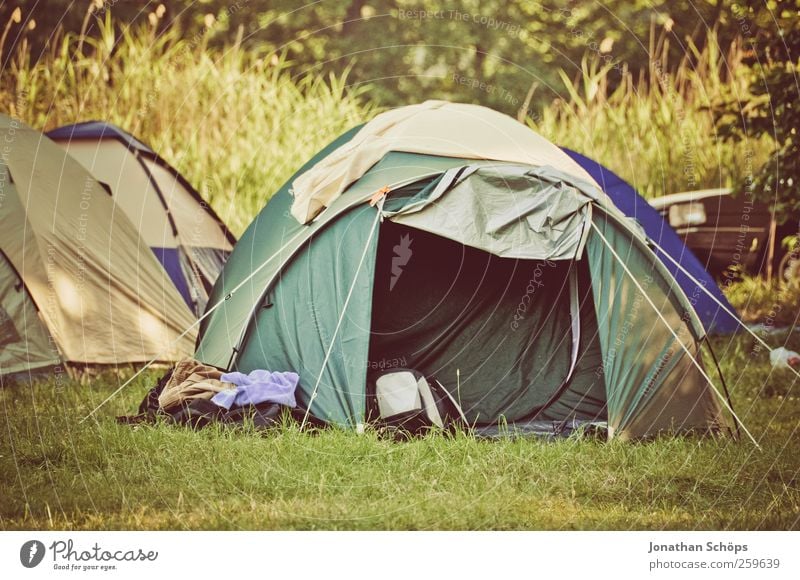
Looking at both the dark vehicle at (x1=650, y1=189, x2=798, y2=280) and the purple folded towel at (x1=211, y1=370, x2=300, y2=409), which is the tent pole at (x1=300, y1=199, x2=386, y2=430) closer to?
the purple folded towel at (x1=211, y1=370, x2=300, y2=409)

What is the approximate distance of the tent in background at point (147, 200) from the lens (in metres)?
8.54

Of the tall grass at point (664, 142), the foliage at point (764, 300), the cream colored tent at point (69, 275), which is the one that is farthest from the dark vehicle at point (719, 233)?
the cream colored tent at point (69, 275)

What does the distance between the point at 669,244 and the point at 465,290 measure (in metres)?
2.77

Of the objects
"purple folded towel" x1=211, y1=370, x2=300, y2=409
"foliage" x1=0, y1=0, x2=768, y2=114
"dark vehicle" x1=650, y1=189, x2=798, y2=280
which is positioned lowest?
"purple folded towel" x1=211, y1=370, x2=300, y2=409

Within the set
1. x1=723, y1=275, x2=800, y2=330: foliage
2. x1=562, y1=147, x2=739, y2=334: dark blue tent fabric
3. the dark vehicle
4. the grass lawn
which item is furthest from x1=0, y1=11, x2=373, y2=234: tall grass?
the grass lawn

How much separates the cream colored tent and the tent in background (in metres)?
0.56

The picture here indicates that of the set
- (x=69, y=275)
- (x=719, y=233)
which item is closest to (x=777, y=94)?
(x=719, y=233)

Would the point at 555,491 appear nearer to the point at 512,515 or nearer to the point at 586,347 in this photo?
the point at 512,515

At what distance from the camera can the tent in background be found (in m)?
8.54

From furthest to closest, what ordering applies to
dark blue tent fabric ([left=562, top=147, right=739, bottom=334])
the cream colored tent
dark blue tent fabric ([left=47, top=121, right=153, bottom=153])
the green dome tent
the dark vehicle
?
the dark vehicle
dark blue tent fabric ([left=47, top=121, right=153, bottom=153])
dark blue tent fabric ([left=562, top=147, right=739, bottom=334])
the cream colored tent
the green dome tent

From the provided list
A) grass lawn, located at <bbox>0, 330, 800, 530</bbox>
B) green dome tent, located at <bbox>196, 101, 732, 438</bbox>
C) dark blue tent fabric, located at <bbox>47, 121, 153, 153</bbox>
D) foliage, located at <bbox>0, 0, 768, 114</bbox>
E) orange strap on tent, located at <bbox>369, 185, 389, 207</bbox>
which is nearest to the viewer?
grass lawn, located at <bbox>0, 330, 800, 530</bbox>

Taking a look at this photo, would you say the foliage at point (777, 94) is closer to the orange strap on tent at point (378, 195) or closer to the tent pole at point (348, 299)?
the orange strap on tent at point (378, 195)

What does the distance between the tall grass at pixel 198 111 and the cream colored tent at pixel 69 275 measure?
3.38 metres
